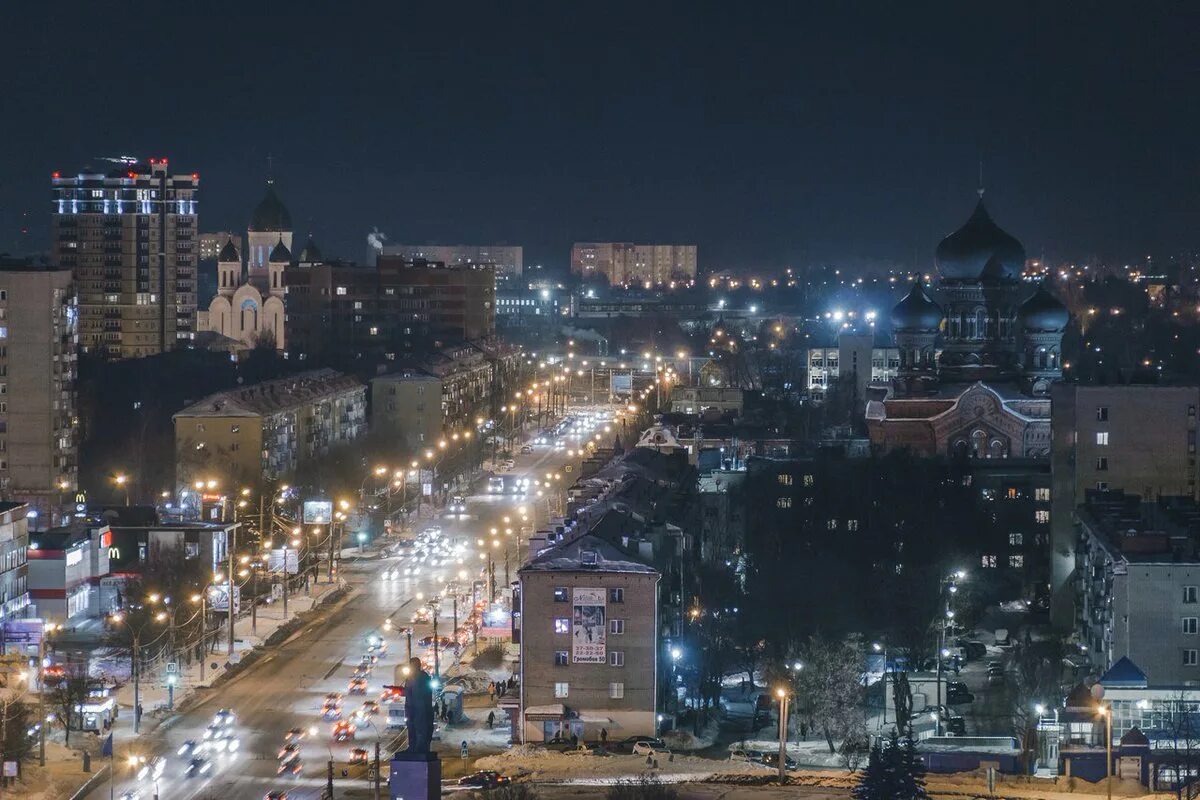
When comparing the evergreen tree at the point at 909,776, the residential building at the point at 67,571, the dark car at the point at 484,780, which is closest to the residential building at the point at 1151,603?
the evergreen tree at the point at 909,776

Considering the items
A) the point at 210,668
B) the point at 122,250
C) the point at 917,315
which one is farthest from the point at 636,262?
the point at 210,668

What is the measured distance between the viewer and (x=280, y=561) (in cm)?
3516

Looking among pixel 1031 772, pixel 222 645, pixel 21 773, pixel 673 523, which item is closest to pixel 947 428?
pixel 673 523

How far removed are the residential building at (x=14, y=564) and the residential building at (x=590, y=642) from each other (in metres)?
8.21

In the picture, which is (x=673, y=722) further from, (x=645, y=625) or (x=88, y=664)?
(x=88, y=664)

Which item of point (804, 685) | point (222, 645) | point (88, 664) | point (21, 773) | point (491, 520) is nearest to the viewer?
point (21, 773)

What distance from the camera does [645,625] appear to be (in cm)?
2628

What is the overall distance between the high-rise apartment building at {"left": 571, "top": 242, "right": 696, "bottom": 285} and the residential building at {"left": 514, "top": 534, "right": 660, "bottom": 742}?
413 ft

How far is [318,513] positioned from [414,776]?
27.1m

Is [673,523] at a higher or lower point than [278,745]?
higher

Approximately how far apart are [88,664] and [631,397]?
41.0 meters

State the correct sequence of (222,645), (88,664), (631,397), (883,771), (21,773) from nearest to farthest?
1. (883,771)
2. (21,773)
3. (88,664)
4. (222,645)
5. (631,397)

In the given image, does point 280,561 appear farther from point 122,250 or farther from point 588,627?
point 122,250

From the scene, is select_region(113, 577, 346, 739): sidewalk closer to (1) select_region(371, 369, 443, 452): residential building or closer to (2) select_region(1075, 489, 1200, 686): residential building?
(2) select_region(1075, 489, 1200, 686): residential building
